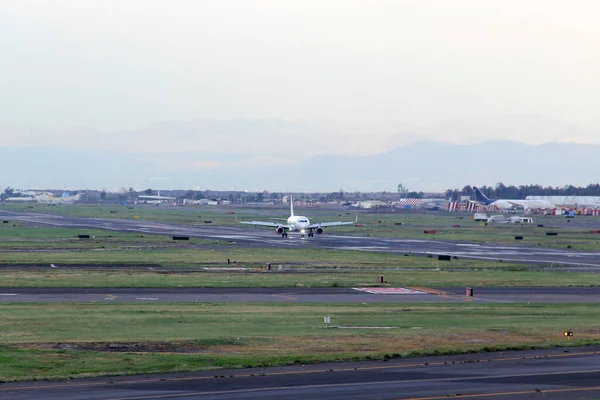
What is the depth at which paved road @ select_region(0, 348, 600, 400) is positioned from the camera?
1215 inches

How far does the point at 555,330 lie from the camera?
48562mm

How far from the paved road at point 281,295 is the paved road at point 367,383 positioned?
25272 millimetres

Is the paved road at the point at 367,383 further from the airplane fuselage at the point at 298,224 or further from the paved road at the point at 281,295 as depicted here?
the airplane fuselage at the point at 298,224

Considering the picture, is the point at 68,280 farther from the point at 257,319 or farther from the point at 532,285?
the point at 532,285

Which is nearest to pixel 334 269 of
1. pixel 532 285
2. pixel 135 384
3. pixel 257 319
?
pixel 532 285

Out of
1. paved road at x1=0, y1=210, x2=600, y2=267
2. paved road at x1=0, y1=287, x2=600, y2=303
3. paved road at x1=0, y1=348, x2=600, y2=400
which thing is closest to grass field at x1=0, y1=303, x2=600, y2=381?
paved road at x1=0, y1=348, x2=600, y2=400

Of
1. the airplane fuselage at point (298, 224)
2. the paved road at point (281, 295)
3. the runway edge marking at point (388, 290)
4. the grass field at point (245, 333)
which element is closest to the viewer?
the grass field at point (245, 333)

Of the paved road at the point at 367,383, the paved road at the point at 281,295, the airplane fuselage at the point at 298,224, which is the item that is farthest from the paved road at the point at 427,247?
the paved road at the point at 367,383

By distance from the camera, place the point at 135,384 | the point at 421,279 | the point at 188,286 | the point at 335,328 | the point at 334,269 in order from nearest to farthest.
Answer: the point at 135,384 < the point at 335,328 < the point at 188,286 < the point at 421,279 < the point at 334,269

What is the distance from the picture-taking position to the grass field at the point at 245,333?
125 feet

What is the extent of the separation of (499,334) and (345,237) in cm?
10981

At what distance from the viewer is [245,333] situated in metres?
46.3

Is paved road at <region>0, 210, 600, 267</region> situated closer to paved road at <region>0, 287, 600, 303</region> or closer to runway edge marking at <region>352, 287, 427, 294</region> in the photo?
paved road at <region>0, 287, 600, 303</region>

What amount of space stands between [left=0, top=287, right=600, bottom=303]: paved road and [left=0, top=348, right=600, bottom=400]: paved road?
2527cm
